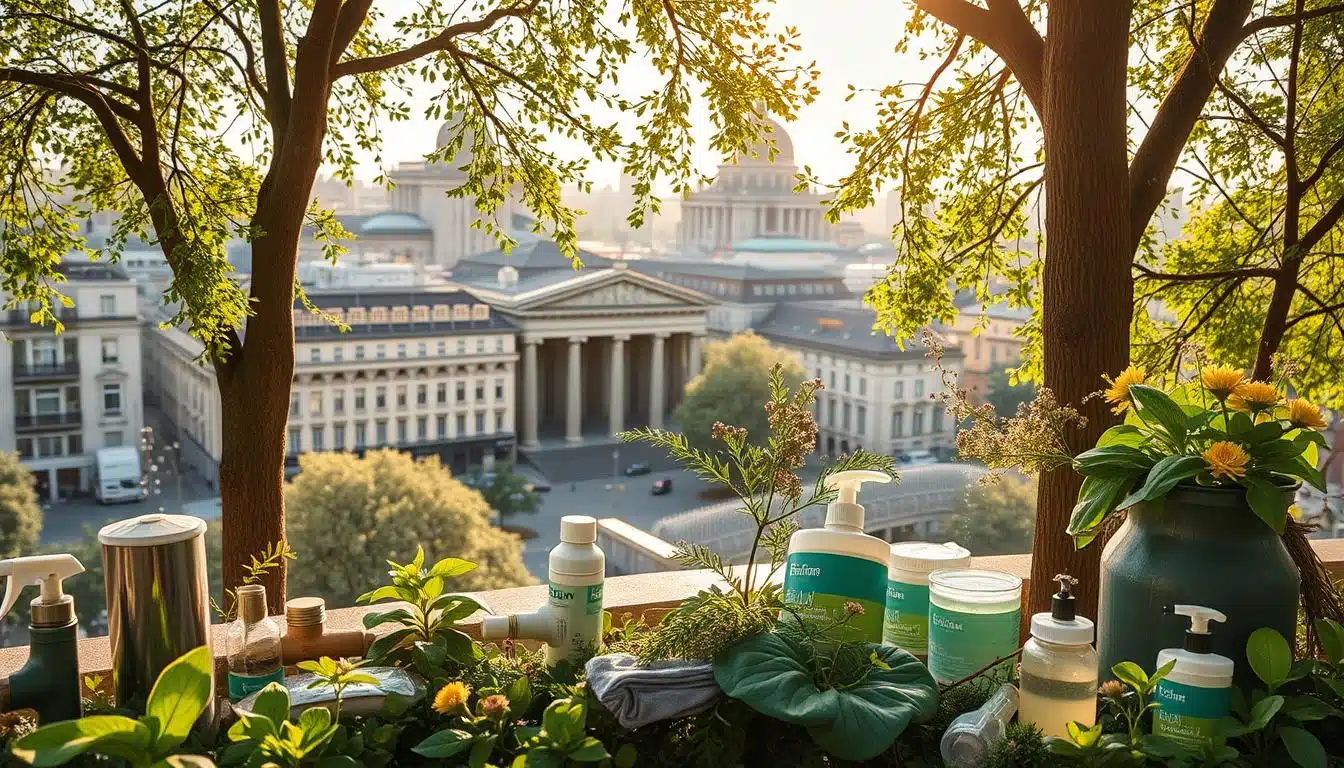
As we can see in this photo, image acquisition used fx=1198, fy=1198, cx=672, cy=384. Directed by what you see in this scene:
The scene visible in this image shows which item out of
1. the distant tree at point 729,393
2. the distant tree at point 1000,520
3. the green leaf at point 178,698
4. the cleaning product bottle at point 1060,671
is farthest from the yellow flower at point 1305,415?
the distant tree at point 729,393

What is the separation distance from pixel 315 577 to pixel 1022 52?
21.1 m

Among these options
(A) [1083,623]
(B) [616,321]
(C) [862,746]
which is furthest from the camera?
(B) [616,321]

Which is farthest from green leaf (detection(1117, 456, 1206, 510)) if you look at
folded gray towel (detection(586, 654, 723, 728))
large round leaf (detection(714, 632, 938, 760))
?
folded gray towel (detection(586, 654, 723, 728))

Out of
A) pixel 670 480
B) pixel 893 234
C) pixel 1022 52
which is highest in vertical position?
pixel 1022 52

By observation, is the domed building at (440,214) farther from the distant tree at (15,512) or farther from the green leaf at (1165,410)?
the green leaf at (1165,410)

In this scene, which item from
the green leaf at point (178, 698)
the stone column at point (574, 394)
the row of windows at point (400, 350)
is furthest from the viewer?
the stone column at point (574, 394)

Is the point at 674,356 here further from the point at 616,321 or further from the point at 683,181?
the point at 683,181

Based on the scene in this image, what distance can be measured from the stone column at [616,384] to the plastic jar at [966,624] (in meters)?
54.1

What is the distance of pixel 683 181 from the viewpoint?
4.70 meters

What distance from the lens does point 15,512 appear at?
25938 mm

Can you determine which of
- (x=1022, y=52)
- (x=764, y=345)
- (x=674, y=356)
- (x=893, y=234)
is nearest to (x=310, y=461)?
(x=893, y=234)

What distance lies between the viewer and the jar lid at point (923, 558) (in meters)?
2.12

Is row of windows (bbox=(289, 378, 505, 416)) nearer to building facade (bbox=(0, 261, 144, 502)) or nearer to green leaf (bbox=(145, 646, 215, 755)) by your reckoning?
building facade (bbox=(0, 261, 144, 502))

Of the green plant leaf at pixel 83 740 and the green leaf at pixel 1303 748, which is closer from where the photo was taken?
the green plant leaf at pixel 83 740
